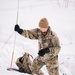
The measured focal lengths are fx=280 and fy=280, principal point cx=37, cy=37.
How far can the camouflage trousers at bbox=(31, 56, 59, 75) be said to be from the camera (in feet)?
5.42

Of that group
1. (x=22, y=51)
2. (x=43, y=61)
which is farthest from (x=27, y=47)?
(x=43, y=61)

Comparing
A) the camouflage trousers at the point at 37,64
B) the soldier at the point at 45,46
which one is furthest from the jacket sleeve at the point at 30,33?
the camouflage trousers at the point at 37,64

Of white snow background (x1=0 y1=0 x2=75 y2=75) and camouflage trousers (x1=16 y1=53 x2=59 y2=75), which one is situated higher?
white snow background (x1=0 y1=0 x2=75 y2=75)

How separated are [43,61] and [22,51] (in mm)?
236

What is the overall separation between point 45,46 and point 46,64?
4.5 inches

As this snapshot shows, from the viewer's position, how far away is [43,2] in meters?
2.14

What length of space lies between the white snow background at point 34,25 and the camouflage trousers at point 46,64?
56 mm

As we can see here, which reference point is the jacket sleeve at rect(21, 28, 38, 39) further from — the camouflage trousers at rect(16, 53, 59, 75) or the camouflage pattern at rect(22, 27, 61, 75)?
the camouflage trousers at rect(16, 53, 59, 75)

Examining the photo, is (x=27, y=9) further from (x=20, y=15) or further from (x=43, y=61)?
(x=43, y=61)

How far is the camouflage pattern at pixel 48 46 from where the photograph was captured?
5.25 ft

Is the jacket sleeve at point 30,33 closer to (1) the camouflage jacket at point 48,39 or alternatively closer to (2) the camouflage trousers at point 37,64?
(1) the camouflage jacket at point 48,39

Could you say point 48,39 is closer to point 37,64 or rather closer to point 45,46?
point 45,46

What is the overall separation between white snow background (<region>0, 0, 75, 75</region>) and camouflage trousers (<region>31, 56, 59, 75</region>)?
0.18ft

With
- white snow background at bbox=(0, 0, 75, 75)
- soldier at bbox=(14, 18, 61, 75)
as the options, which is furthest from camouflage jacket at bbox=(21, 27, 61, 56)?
white snow background at bbox=(0, 0, 75, 75)
